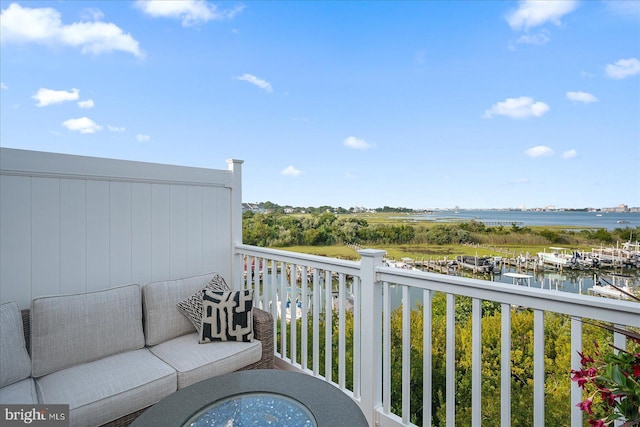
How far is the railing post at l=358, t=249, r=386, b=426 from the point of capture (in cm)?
201

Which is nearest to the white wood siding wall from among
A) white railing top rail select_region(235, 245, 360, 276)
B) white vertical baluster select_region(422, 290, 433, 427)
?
white railing top rail select_region(235, 245, 360, 276)

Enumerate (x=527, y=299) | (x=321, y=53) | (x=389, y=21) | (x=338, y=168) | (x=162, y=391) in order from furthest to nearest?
(x=338, y=168) < (x=321, y=53) < (x=389, y=21) < (x=162, y=391) < (x=527, y=299)

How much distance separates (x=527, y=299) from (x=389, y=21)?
212 inches

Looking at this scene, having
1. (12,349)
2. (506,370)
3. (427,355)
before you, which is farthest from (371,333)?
(12,349)

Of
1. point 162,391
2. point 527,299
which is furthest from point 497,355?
point 162,391

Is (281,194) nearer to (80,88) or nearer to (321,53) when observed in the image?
(321,53)

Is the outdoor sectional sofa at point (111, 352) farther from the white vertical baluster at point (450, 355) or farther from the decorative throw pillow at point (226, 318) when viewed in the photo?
the white vertical baluster at point (450, 355)

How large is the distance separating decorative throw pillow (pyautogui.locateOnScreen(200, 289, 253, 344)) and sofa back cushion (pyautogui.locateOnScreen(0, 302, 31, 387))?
3.31 feet

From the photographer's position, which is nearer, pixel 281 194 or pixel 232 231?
pixel 232 231

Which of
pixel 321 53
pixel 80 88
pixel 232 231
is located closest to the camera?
pixel 232 231

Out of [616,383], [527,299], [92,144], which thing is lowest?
[616,383]

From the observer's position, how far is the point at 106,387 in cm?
182

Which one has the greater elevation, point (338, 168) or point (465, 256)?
point (338, 168)

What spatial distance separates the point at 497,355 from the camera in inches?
103
